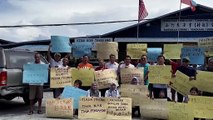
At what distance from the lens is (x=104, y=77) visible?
36.6 feet

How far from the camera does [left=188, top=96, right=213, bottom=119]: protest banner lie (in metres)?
9.63

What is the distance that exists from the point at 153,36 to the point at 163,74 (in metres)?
16.3

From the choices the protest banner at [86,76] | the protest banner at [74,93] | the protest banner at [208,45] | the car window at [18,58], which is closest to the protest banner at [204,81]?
the protest banner at [208,45]

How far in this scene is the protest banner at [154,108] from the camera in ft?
34.0

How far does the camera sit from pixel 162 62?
423 inches

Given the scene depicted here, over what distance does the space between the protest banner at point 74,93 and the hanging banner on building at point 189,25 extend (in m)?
15.4

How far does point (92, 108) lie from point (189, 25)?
16360mm

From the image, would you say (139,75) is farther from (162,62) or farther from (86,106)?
(86,106)

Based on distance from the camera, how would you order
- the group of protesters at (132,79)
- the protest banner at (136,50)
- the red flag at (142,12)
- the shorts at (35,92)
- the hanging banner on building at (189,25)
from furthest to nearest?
the hanging banner on building at (189,25) → the red flag at (142,12) → the protest banner at (136,50) → the shorts at (35,92) → the group of protesters at (132,79)

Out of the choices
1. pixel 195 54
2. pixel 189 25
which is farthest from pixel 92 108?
pixel 189 25

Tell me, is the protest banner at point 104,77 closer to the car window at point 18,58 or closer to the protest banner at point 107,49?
the protest banner at point 107,49

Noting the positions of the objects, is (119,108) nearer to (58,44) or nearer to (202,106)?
(202,106)

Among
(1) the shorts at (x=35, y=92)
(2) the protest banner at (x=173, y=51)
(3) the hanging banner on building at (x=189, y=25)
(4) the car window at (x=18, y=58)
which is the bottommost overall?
(1) the shorts at (x=35, y=92)

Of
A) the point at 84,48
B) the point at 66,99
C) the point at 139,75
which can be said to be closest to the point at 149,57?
the point at 139,75
